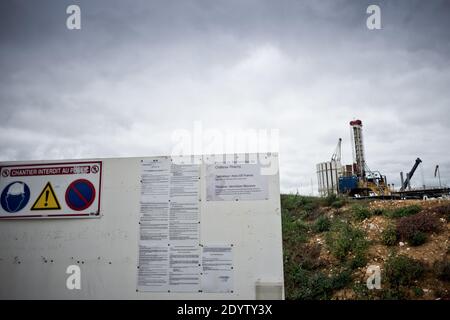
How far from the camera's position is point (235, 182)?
4.47m

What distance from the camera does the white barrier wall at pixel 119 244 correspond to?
4250 mm

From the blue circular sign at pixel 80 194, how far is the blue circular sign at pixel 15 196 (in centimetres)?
70

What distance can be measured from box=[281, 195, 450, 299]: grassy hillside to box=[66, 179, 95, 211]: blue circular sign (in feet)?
21.4

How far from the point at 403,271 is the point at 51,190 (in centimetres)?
922

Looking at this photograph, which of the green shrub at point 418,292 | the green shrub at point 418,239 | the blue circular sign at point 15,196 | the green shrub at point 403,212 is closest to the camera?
the blue circular sign at point 15,196

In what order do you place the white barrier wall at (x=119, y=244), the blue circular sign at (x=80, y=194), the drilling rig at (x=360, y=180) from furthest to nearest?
the drilling rig at (x=360, y=180) → the blue circular sign at (x=80, y=194) → the white barrier wall at (x=119, y=244)

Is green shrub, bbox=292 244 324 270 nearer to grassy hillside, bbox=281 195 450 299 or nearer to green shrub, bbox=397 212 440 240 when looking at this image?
grassy hillside, bbox=281 195 450 299

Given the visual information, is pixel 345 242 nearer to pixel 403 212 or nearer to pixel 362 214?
pixel 362 214

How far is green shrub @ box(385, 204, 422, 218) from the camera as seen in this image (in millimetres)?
13058

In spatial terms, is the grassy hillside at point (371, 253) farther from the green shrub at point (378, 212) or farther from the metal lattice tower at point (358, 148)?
the metal lattice tower at point (358, 148)

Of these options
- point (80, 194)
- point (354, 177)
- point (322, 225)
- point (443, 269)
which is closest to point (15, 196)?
point (80, 194)

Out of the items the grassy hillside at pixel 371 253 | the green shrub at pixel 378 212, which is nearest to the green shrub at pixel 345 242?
the grassy hillside at pixel 371 253
